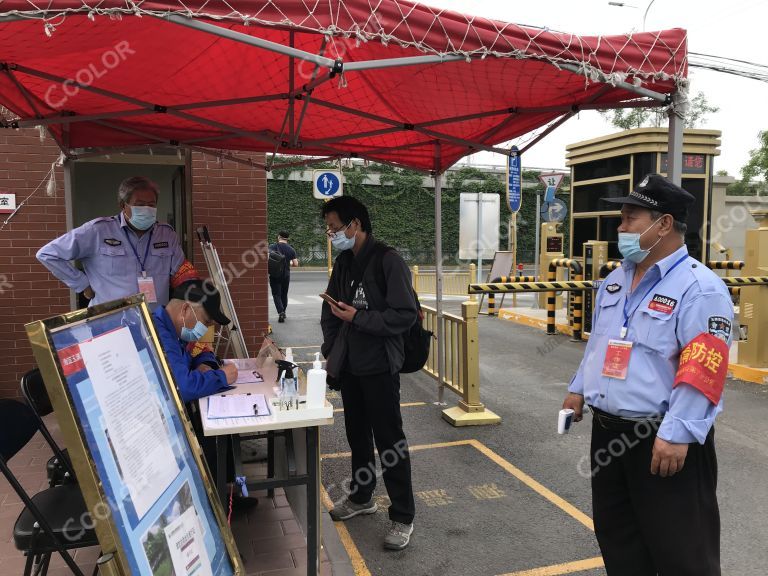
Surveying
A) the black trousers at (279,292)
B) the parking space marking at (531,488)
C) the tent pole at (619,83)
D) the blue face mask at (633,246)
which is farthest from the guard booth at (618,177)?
the blue face mask at (633,246)

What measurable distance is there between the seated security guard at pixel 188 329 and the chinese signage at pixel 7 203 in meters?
3.55

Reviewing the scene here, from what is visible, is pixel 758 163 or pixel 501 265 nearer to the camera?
pixel 501 265

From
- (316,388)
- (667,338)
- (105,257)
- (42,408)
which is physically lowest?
(42,408)

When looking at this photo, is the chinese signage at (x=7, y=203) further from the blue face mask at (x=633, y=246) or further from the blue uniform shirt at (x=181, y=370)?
the blue face mask at (x=633, y=246)

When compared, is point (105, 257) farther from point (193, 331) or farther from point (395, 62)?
point (395, 62)

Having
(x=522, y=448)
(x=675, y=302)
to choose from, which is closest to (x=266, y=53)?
(x=675, y=302)

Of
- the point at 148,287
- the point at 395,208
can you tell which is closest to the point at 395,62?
the point at 148,287

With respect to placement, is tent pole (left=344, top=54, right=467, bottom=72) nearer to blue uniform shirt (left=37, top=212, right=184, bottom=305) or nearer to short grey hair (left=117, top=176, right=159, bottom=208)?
short grey hair (left=117, top=176, right=159, bottom=208)

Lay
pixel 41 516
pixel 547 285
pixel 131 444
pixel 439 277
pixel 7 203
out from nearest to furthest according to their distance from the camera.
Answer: pixel 131 444 < pixel 41 516 < pixel 7 203 < pixel 439 277 < pixel 547 285

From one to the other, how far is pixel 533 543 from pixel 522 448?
157 cm

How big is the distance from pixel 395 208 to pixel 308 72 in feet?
97.1

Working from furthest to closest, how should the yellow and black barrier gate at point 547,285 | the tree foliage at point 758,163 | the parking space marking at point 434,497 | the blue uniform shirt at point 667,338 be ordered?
the tree foliage at point 758,163
the yellow and black barrier gate at point 547,285
the parking space marking at point 434,497
the blue uniform shirt at point 667,338

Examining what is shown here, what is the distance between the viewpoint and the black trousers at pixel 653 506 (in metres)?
2.15

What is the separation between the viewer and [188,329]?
302cm
